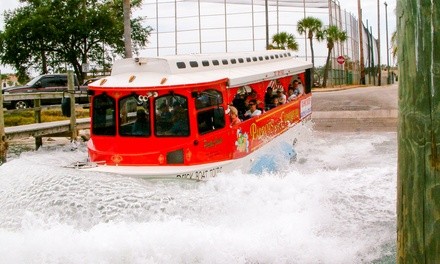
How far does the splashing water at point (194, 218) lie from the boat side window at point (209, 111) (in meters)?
1.33

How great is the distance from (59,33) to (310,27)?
19951mm

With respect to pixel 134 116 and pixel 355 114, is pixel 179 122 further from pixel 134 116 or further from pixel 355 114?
pixel 355 114

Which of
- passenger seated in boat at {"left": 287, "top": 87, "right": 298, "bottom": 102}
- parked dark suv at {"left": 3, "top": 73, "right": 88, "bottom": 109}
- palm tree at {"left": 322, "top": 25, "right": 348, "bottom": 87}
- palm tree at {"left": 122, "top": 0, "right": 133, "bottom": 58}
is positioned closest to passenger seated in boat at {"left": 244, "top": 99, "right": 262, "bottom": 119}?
passenger seated in boat at {"left": 287, "top": 87, "right": 298, "bottom": 102}

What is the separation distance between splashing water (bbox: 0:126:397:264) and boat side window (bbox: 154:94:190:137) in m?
1.20

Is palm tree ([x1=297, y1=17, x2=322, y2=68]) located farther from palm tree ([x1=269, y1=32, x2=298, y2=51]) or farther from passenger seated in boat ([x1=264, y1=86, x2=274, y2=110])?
passenger seated in boat ([x1=264, y1=86, x2=274, y2=110])

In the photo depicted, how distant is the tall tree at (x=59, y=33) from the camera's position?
4241 cm

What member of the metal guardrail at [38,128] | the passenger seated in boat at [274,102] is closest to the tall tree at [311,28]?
the metal guardrail at [38,128]

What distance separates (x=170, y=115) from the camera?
1098 centimetres

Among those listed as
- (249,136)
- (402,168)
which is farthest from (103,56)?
(402,168)

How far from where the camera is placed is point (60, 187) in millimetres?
8539

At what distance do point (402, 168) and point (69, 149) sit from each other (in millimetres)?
19071

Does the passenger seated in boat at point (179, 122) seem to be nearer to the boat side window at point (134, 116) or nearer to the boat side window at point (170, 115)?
the boat side window at point (170, 115)

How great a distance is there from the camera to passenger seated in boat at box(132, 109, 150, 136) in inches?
434

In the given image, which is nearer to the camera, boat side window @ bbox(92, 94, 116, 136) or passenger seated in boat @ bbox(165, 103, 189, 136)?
passenger seated in boat @ bbox(165, 103, 189, 136)
